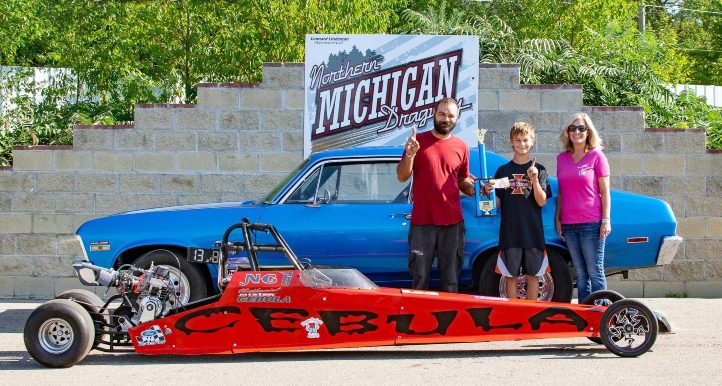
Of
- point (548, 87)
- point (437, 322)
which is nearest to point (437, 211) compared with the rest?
point (437, 322)

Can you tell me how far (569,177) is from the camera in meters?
8.05

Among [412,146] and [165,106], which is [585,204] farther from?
[165,106]

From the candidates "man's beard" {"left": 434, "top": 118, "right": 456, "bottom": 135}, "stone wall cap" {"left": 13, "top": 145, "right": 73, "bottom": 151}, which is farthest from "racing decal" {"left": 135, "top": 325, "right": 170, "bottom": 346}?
"stone wall cap" {"left": 13, "top": 145, "right": 73, "bottom": 151}

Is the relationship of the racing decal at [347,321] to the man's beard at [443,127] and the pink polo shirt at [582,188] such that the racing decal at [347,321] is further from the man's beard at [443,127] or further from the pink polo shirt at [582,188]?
the pink polo shirt at [582,188]

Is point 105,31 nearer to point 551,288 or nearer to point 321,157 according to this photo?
point 321,157

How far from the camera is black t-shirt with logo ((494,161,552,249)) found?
7992mm

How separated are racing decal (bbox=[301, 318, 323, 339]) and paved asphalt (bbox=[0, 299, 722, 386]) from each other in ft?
0.70

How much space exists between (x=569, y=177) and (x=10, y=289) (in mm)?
6756

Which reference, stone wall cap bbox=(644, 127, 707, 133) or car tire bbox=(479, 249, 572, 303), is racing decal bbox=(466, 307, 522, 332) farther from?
stone wall cap bbox=(644, 127, 707, 133)

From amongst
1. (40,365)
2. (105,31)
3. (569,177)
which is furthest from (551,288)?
(105,31)

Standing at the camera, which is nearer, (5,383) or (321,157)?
(5,383)

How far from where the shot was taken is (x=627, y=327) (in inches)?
274

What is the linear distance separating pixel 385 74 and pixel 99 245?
398 centimetres

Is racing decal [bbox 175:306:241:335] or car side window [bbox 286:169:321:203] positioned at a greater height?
car side window [bbox 286:169:321:203]
